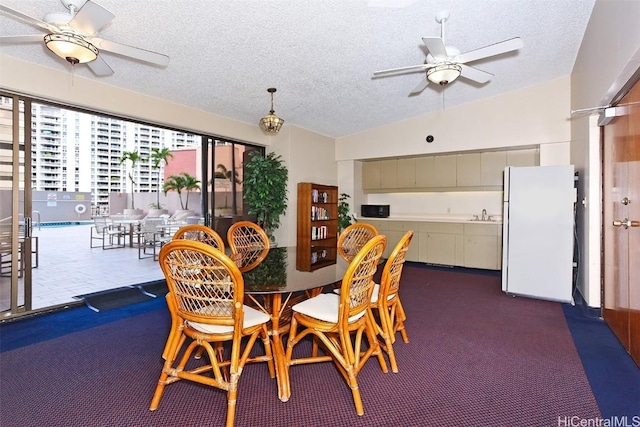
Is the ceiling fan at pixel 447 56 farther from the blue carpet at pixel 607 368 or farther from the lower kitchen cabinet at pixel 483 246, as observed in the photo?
the lower kitchen cabinet at pixel 483 246

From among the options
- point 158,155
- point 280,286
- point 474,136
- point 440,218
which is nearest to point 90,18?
point 280,286

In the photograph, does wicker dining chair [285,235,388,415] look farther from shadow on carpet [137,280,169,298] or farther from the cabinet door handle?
shadow on carpet [137,280,169,298]

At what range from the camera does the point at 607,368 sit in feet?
7.38

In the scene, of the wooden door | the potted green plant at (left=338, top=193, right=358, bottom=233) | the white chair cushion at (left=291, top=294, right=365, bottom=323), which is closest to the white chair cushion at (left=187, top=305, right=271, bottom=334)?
the white chair cushion at (left=291, top=294, right=365, bottom=323)

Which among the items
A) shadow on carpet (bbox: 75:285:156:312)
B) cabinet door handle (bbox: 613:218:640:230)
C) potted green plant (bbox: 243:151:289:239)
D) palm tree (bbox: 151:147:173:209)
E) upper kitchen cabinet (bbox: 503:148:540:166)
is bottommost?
shadow on carpet (bbox: 75:285:156:312)

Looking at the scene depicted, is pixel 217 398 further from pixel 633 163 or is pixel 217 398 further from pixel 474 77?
pixel 474 77

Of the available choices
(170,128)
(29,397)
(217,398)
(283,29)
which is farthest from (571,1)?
(29,397)

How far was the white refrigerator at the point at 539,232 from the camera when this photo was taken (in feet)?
12.3

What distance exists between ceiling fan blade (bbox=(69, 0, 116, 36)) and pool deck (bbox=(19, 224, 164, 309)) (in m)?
2.93

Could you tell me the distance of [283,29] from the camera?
2.96m

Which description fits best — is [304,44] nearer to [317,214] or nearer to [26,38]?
[26,38]

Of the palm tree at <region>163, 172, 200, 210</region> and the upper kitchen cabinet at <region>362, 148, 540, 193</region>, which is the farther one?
the palm tree at <region>163, 172, 200, 210</region>

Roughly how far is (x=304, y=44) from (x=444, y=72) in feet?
4.57

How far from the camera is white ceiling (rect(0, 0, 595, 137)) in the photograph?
2.68 metres
